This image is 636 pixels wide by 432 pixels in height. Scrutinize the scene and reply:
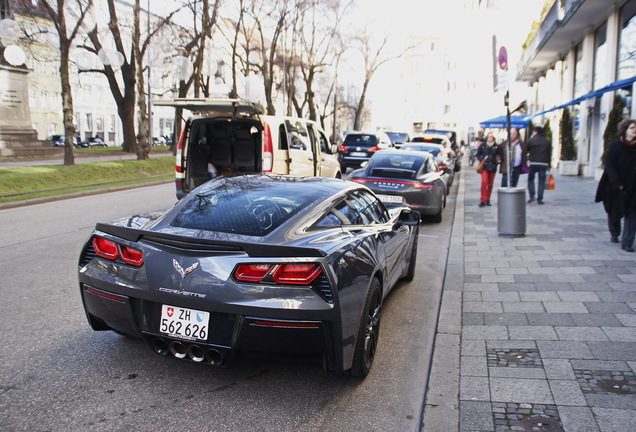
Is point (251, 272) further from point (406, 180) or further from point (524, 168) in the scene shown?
point (524, 168)

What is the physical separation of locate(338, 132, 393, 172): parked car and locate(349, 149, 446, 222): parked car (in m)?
10.5

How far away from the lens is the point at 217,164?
10.9 m

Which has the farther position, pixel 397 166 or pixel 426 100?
pixel 426 100

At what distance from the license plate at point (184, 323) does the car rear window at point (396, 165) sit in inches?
325

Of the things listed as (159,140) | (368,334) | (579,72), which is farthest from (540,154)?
(159,140)

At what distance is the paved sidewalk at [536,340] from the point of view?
3430 millimetres

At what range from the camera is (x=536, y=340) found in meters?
4.65

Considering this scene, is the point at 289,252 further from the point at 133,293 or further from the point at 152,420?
the point at 152,420

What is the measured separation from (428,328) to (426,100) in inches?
3685

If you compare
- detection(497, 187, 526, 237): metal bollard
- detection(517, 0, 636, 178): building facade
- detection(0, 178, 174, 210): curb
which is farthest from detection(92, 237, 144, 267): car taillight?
detection(517, 0, 636, 178): building facade

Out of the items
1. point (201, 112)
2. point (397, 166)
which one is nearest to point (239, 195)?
point (201, 112)

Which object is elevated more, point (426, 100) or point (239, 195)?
point (426, 100)

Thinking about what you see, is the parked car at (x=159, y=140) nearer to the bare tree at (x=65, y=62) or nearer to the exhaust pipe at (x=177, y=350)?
the bare tree at (x=65, y=62)

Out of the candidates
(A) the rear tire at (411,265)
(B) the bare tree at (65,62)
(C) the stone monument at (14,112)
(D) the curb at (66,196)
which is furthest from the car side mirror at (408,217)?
(C) the stone monument at (14,112)
